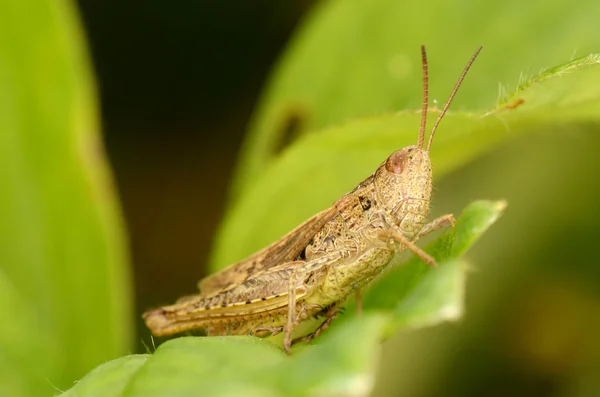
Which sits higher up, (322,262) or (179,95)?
(179,95)

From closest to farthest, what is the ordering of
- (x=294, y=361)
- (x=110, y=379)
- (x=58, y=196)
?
(x=294, y=361) < (x=110, y=379) < (x=58, y=196)

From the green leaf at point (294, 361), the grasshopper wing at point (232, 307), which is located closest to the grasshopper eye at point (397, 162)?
the grasshopper wing at point (232, 307)

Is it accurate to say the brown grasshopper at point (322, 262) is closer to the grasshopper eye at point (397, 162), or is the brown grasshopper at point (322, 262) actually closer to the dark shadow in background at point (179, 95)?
the grasshopper eye at point (397, 162)

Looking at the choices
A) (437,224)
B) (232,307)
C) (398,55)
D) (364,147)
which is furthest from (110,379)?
(398,55)

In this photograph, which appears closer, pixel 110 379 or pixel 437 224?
pixel 110 379

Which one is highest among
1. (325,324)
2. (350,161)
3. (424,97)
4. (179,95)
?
(424,97)

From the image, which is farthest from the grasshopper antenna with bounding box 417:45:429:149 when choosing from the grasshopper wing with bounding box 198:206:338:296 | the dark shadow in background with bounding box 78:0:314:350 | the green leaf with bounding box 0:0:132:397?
the dark shadow in background with bounding box 78:0:314:350

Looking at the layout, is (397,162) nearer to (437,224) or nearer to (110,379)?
(437,224)
